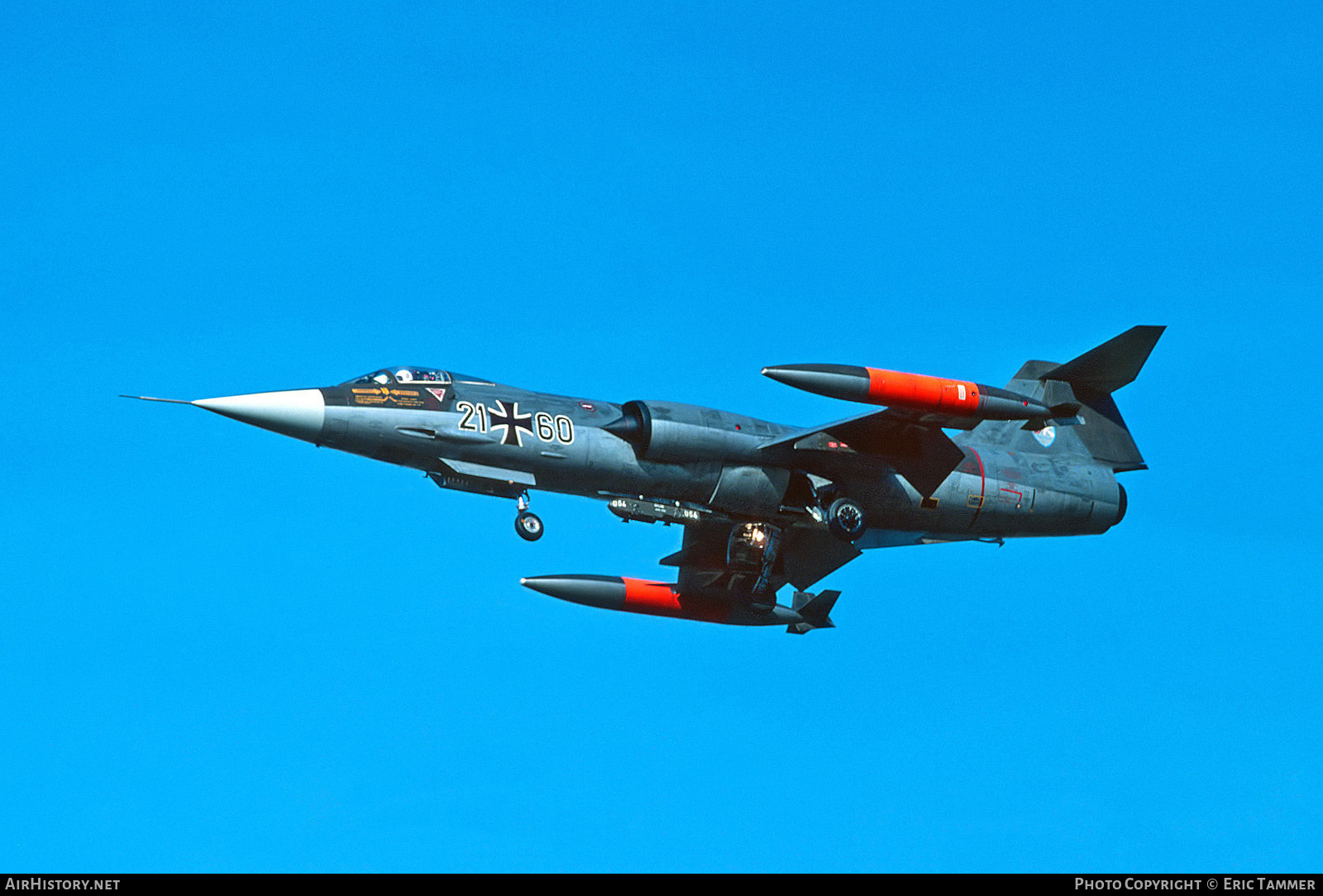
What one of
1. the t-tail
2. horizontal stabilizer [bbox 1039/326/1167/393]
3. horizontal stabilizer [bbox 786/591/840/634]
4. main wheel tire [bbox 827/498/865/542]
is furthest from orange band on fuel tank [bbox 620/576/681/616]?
horizontal stabilizer [bbox 1039/326/1167/393]

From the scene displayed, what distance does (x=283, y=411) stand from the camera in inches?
1078

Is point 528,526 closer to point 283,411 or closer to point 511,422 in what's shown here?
point 511,422

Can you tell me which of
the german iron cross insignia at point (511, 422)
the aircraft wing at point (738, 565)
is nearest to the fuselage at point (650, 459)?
the german iron cross insignia at point (511, 422)

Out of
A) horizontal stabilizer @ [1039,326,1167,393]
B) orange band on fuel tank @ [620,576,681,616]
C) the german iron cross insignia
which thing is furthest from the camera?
orange band on fuel tank @ [620,576,681,616]

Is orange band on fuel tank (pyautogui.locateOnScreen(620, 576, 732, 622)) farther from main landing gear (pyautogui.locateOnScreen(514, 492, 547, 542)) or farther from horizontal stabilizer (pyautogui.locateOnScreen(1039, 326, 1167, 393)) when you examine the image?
horizontal stabilizer (pyautogui.locateOnScreen(1039, 326, 1167, 393))

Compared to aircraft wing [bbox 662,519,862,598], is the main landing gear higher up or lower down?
lower down

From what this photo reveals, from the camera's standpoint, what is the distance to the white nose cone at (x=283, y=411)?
1069 inches

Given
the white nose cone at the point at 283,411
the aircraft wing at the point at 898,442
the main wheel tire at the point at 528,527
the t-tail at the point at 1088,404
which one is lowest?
the main wheel tire at the point at 528,527

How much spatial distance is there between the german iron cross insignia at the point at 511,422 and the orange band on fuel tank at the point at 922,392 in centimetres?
625

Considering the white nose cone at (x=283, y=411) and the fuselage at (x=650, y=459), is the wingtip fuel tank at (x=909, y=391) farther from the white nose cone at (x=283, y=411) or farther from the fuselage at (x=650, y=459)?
the white nose cone at (x=283, y=411)

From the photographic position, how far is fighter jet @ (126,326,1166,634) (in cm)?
2808

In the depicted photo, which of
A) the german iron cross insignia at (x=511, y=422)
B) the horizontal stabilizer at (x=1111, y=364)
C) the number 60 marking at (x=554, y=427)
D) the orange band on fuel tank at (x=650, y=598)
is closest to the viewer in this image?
the german iron cross insignia at (x=511, y=422)

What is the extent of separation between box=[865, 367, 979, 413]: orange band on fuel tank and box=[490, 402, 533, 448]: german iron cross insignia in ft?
20.5

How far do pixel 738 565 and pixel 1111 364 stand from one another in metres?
8.90
